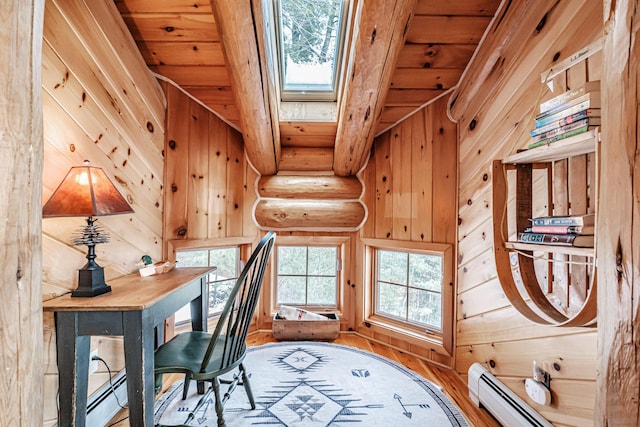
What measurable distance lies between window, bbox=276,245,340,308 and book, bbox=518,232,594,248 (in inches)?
79.5

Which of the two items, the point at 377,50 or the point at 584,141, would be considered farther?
the point at 377,50

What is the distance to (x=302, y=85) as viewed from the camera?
8.79ft

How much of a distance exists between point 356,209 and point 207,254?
4.60 feet

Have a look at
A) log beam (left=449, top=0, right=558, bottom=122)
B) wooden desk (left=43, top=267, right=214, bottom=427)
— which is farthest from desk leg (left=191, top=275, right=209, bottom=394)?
log beam (left=449, top=0, right=558, bottom=122)

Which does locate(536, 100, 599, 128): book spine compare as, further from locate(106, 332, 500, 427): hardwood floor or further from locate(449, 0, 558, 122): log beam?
locate(106, 332, 500, 427): hardwood floor

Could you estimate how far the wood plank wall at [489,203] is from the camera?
134 cm

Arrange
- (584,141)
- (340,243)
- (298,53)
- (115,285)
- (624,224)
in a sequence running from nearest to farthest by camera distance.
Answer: (624,224)
(584,141)
(115,285)
(298,53)
(340,243)

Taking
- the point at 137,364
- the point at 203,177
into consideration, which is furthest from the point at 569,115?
the point at 203,177

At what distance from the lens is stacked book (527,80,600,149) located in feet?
3.40

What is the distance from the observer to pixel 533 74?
166cm

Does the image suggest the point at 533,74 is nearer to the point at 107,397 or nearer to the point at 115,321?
the point at 115,321

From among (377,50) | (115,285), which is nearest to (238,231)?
(115,285)

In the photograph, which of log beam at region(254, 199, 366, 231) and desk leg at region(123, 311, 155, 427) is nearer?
desk leg at region(123, 311, 155, 427)

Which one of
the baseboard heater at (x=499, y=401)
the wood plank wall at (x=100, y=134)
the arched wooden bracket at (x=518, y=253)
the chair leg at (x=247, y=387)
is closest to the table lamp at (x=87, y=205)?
the wood plank wall at (x=100, y=134)
